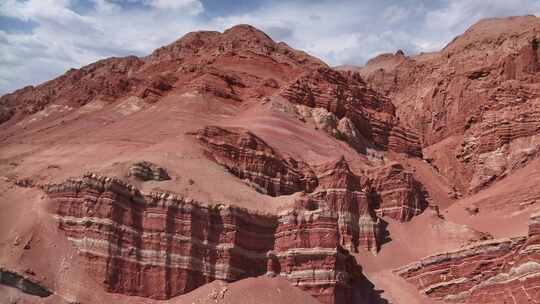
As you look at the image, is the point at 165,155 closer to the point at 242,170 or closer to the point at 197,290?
the point at 242,170

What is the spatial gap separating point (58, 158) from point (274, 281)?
2058 cm

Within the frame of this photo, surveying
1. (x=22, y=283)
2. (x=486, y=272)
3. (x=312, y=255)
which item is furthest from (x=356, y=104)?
(x=22, y=283)

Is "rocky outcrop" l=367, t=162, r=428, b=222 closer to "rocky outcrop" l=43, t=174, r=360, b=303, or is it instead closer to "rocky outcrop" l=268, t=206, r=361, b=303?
"rocky outcrop" l=43, t=174, r=360, b=303

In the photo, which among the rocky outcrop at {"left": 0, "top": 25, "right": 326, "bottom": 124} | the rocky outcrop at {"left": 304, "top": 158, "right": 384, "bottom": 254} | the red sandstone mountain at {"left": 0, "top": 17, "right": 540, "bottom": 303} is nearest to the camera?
the red sandstone mountain at {"left": 0, "top": 17, "right": 540, "bottom": 303}

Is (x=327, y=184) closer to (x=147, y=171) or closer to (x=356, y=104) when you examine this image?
(x=147, y=171)

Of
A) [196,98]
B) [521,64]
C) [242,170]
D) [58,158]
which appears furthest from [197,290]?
[521,64]

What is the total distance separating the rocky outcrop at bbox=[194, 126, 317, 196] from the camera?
160ft

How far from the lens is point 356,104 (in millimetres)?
77562

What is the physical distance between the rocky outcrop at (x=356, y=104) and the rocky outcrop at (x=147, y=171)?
116 ft

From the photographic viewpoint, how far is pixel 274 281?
3559 cm

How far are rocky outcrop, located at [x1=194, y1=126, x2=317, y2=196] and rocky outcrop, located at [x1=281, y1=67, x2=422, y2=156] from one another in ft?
64.9

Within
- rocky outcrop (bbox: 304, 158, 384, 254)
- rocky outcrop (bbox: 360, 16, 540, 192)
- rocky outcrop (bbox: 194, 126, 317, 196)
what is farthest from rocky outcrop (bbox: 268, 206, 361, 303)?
rocky outcrop (bbox: 360, 16, 540, 192)

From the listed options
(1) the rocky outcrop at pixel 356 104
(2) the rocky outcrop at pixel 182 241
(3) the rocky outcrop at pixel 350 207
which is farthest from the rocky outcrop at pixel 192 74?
(2) the rocky outcrop at pixel 182 241

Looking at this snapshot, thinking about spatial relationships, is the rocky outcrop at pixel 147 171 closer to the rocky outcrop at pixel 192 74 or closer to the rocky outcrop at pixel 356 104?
the rocky outcrop at pixel 192 74
